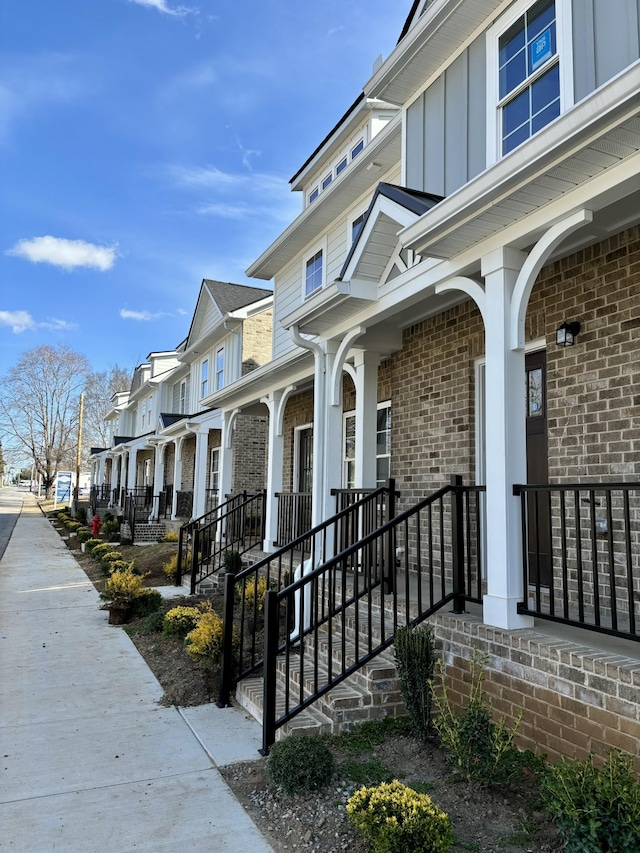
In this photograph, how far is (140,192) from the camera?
24.4 meters

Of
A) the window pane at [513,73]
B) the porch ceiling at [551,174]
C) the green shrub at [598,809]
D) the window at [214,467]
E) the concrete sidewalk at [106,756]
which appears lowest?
the concrete sidewalk at [106,756]

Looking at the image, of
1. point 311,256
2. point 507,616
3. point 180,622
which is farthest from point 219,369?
point 507,616

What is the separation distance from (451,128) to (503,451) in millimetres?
3555

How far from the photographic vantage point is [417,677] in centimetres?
422

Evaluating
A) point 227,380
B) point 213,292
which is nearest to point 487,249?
point 227,380

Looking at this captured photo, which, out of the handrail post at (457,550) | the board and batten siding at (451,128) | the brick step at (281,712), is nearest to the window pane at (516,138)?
the board and batten siding at (451,128)

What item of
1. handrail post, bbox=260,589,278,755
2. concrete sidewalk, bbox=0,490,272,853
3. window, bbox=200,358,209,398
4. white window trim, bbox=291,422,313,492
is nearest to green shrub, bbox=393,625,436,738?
handrail post, bbox=260,589,278,755

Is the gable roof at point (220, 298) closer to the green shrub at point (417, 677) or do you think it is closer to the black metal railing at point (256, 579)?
the black metal railing at point (256, 579)

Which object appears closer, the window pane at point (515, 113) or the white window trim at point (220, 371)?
the window pane at point (515, 113)

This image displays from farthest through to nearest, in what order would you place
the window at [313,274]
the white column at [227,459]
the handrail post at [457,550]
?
the white column at [227,459] < the window at [313,274] < the handrail post at [457,550]

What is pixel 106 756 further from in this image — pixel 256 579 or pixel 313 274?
pixel 313 274

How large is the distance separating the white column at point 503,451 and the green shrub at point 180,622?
13.6 ft

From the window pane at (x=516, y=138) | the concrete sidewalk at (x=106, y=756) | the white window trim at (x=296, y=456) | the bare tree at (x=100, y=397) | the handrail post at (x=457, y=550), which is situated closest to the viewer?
the concrete sidewalk at (x=106, y=756)

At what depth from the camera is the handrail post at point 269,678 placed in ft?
13.9
